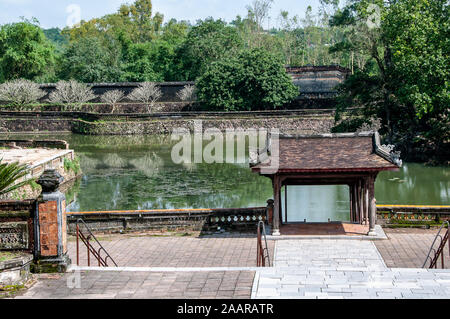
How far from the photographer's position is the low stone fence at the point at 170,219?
16875mm

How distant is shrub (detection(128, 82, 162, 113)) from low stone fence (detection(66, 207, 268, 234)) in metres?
38.3

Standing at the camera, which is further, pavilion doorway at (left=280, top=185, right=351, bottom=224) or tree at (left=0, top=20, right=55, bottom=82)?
tree at (left=0, top=20, right=55, bottom=82)

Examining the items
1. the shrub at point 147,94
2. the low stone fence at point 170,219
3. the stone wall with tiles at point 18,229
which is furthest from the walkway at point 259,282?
the shrub at point 147,94

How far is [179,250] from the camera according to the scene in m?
15.2

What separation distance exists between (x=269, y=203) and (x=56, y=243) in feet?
22.3

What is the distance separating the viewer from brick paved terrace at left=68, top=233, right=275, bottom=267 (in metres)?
14.0

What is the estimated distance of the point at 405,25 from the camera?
30.7 m

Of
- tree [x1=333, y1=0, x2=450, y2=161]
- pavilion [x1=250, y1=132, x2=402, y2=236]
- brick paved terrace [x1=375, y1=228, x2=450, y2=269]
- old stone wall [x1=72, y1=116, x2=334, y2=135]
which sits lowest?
brick paved terrace [x1=375, y1=228, x2=450, y2=269]

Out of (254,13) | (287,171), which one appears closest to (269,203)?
(287,171)

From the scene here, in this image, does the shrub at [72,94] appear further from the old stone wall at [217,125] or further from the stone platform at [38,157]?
the stone platform at [38,157]

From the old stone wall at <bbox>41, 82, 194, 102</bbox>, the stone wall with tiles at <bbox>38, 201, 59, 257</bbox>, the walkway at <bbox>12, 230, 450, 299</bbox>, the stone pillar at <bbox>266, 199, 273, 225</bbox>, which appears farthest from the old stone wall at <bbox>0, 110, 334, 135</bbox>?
the stone wall with tiles at <bbox>38, 201, 59, 257</bbox>

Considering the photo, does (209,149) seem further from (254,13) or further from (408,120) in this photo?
(254,13)

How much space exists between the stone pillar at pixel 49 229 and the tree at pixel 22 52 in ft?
166

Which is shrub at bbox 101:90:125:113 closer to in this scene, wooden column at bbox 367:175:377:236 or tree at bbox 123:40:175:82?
tree at bbox 123:40:175:82
